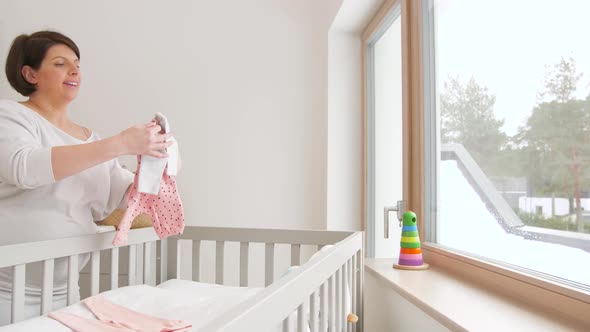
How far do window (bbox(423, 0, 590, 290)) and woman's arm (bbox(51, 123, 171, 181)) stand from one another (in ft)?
2.76

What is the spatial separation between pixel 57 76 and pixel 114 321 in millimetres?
651

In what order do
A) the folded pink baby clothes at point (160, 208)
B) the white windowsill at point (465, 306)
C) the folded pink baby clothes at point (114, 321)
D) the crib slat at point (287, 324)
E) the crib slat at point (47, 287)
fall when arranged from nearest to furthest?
the crib slat at point (287, 324) → the white windowsill at point (465, 306) → the folded pink baby clothes at point (114, 321) → the crib slat at point (47, 287) → the folded pink baby clothes at point (160, 208)

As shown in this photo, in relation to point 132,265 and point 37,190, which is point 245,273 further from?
point 37,190

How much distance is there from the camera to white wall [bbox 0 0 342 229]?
7.96 feet

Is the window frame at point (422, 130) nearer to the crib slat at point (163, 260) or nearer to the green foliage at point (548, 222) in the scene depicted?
the green foliage at point (548, 222)

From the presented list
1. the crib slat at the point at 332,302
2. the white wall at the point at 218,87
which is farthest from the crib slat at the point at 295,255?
the white wall at the point at 218,87

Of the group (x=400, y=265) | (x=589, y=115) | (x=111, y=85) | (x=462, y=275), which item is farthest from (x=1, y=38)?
(x=589, y=115)

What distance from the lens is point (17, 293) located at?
3.33 ft

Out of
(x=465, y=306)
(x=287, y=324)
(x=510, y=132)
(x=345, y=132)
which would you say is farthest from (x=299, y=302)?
(x=345, y=132)

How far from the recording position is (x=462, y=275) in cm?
126

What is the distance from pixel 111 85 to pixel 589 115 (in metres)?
2.25

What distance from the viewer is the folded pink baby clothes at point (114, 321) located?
37.2 inches

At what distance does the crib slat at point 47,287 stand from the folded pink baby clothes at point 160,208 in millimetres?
160

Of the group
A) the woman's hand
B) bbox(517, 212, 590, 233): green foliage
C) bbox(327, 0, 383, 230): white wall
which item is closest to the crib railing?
bbox(517, 212, 590, 233): green foliage
